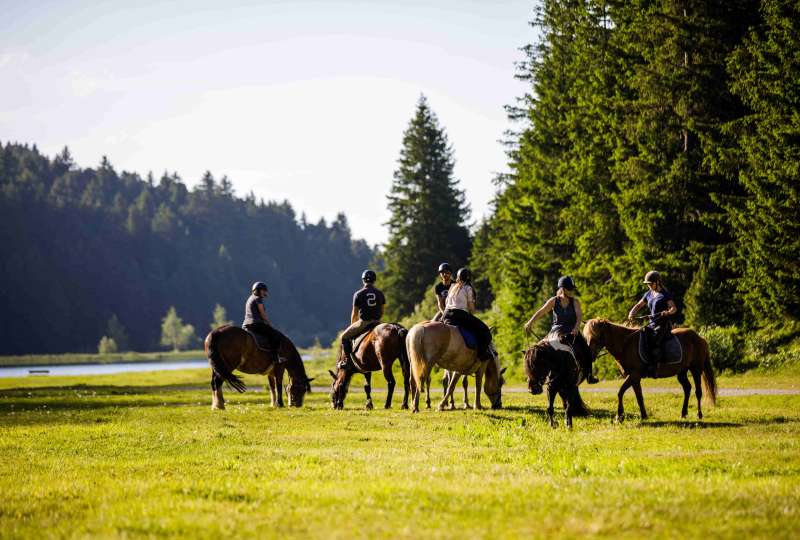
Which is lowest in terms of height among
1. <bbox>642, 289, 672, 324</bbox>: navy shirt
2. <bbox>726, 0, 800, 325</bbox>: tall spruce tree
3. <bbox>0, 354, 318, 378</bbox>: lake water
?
<bbox>0, 354, 318, 378</bbox>: lake water

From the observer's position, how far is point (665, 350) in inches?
689

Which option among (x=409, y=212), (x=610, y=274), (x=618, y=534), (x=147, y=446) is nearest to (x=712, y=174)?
(x=610, y=274)

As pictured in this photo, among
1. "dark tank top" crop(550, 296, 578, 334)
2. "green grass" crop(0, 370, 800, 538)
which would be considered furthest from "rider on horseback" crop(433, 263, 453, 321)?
"dark tank top" crop(550, 296, 578, 334)

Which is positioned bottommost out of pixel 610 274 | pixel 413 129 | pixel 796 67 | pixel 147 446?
pixel 147 446

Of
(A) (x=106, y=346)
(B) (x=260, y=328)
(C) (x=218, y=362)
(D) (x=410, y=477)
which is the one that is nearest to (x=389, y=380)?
(B) (x=260, y=328)

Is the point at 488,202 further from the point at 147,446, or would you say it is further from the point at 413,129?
the point at 147,446

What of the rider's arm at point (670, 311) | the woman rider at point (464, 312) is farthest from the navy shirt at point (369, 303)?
the rider's arm at point (670, 311)

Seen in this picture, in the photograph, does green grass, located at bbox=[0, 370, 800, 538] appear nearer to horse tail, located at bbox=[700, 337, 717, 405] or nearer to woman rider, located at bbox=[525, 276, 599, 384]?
horse tail, located at bbox=[700, 337, 717, 405]

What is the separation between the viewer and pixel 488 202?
6869 cm

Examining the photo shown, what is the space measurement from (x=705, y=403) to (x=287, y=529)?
13.3 metres

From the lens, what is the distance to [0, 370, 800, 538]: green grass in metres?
8.05

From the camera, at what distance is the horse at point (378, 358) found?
21.9 meters

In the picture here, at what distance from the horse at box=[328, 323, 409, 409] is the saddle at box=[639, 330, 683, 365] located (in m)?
6.25

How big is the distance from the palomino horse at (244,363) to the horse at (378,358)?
101cm
